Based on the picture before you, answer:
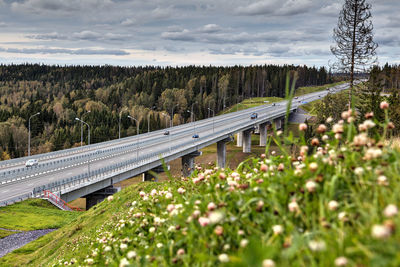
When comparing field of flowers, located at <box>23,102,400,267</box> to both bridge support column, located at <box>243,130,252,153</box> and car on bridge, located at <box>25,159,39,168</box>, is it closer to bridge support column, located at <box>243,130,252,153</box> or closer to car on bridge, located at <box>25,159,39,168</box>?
car on bridge, located at <box>25,159,39,168</box>

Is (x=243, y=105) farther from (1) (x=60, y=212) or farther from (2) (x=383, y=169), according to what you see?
(2) (x=383, y=169)

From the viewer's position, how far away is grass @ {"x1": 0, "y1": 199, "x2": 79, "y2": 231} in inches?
1298

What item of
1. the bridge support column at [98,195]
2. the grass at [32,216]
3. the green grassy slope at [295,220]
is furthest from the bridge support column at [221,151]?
the green grassy slope at [295,220]

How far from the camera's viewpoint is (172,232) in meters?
4.47

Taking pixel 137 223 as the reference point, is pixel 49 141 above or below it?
below

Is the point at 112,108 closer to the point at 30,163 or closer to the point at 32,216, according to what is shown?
the point at 30,163

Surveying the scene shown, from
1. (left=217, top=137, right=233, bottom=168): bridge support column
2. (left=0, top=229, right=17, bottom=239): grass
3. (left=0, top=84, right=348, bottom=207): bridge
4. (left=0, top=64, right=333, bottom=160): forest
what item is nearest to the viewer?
(left=0, top=229, right=17, bottom=239): grass

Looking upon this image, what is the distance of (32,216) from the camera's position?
34969 millimetres

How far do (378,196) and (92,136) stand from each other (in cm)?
11949

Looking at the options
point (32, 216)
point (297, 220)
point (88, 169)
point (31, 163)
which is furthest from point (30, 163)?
point (297, 220)

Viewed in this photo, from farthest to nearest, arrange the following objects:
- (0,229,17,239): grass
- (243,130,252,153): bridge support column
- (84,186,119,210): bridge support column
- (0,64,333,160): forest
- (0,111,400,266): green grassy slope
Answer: (0,64,333,160): forest
(243,130,252,153): bridge support column
(84,186,119,210): bridge support column
(0,229,17,239): grass
(0,111,400,266): green grassy slope

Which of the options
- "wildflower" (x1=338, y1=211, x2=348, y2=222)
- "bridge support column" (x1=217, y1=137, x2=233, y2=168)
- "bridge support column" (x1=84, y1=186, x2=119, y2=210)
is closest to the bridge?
"bridge support column" (x1=84, y1=186, x2=119, y2=210)

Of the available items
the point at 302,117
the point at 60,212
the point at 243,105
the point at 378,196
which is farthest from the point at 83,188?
the point at 243,105

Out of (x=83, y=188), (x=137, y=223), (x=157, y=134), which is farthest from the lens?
(x=157, y=134)
